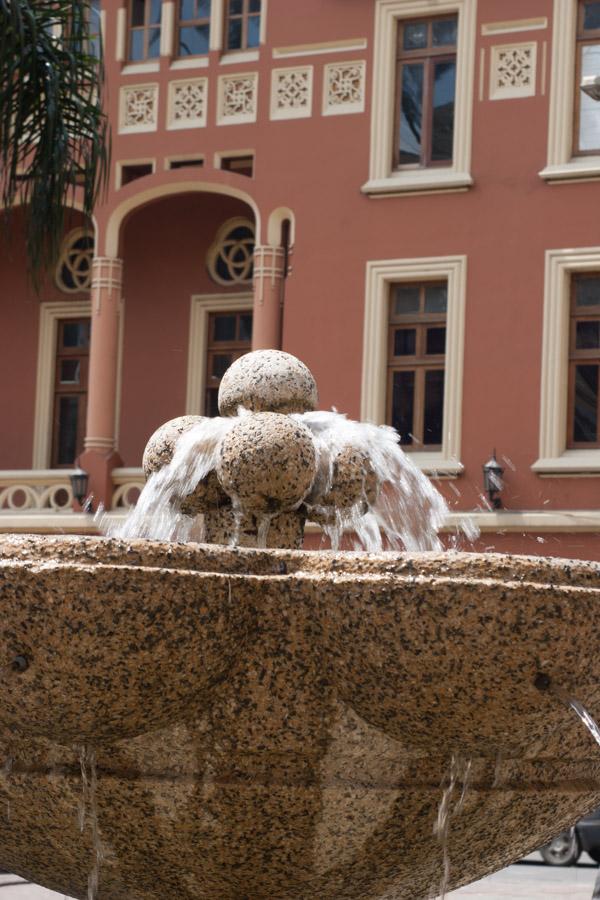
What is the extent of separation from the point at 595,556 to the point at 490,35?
594 cm

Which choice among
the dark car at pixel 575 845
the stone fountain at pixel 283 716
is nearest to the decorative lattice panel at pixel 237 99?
the dark car at pixel 575 845

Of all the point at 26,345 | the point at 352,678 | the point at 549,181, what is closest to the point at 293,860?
the point at 352,678

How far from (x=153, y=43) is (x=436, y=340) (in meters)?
5.31

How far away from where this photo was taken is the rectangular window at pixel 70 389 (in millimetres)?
24484

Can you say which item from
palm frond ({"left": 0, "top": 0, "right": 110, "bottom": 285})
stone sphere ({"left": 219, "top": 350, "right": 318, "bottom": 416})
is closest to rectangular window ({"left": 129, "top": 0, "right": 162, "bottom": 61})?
palm frond ({"left": 0, "top": 0, "right": 110, "bottom": 285})

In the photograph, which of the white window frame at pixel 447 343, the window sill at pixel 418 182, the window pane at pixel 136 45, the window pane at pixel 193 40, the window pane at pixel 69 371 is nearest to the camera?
the white window frame at pixel 447 343

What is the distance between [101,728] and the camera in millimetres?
3910

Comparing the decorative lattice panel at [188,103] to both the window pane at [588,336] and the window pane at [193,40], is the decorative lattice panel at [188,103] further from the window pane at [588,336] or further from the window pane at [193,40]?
the window pane at [588,336]

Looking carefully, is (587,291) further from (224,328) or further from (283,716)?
(283,716)

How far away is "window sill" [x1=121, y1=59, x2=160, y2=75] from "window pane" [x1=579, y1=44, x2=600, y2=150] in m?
5.22

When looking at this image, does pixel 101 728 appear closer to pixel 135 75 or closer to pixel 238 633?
pixel 238 633

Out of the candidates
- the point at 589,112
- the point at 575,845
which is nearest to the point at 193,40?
the point at 589,112

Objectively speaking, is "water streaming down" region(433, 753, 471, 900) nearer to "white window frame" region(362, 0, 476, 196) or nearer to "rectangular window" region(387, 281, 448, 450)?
"rectangular window" region(387, 281, 448, 450)

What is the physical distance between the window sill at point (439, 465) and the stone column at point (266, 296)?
237cm
